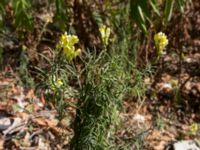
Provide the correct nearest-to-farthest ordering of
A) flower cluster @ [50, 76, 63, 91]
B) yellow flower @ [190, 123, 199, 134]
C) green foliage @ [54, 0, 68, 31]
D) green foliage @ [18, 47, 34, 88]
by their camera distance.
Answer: flower cluster @ [50, 76, 63, 91]
green foliage @ [54, 0, 68, 31]
yellow flower @ [190, 123, 199, 134]
green foliage @ [18, 47, 34, 88]

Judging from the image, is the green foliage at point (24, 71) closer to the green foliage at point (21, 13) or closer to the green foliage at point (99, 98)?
the green foliage at point (21, 13)

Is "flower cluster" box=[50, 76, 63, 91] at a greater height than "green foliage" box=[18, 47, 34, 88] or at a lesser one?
lesser

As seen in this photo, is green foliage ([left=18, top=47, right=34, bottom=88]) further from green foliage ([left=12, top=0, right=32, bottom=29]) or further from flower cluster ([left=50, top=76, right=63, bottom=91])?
flower cluster ([left=50, top=76, right=63, bottom=91])

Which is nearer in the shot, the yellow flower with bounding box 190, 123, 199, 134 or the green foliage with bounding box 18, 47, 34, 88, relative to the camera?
the yellow flower with bounding box 190, 123, 199, 134

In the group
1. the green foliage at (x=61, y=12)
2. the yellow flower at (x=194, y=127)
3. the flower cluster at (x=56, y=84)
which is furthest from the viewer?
the yellow flower at (x=194, y=127)

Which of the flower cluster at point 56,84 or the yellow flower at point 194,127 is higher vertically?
the flower cluster at point 56,84

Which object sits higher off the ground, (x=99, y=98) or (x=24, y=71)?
(x=24, y=71)

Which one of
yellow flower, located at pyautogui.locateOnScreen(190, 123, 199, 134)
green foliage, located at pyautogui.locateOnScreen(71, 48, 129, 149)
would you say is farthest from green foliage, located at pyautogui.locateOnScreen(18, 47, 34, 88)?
green foliage, located at pyautogui.locateOnScreen(71, 48, 129, 149)

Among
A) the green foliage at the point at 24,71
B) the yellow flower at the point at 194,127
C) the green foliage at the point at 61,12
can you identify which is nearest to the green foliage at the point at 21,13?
the green foliage at the point at 61,12

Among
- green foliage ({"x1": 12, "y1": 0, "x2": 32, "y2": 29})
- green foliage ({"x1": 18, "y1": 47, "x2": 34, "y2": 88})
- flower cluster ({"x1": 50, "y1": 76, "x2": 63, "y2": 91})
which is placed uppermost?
green foliage ({"x1": 12, "y1": 0, "x2": 32, "y2": 29})

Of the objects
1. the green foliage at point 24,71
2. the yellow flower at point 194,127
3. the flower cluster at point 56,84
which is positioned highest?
the green foliage at point 24,71

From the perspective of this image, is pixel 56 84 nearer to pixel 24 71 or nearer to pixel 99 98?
pixel 99 98

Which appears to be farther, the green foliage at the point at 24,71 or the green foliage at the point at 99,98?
the green foliage at the point at 24,71

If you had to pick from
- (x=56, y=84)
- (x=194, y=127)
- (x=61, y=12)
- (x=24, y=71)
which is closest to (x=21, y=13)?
(x=61, y=12)
